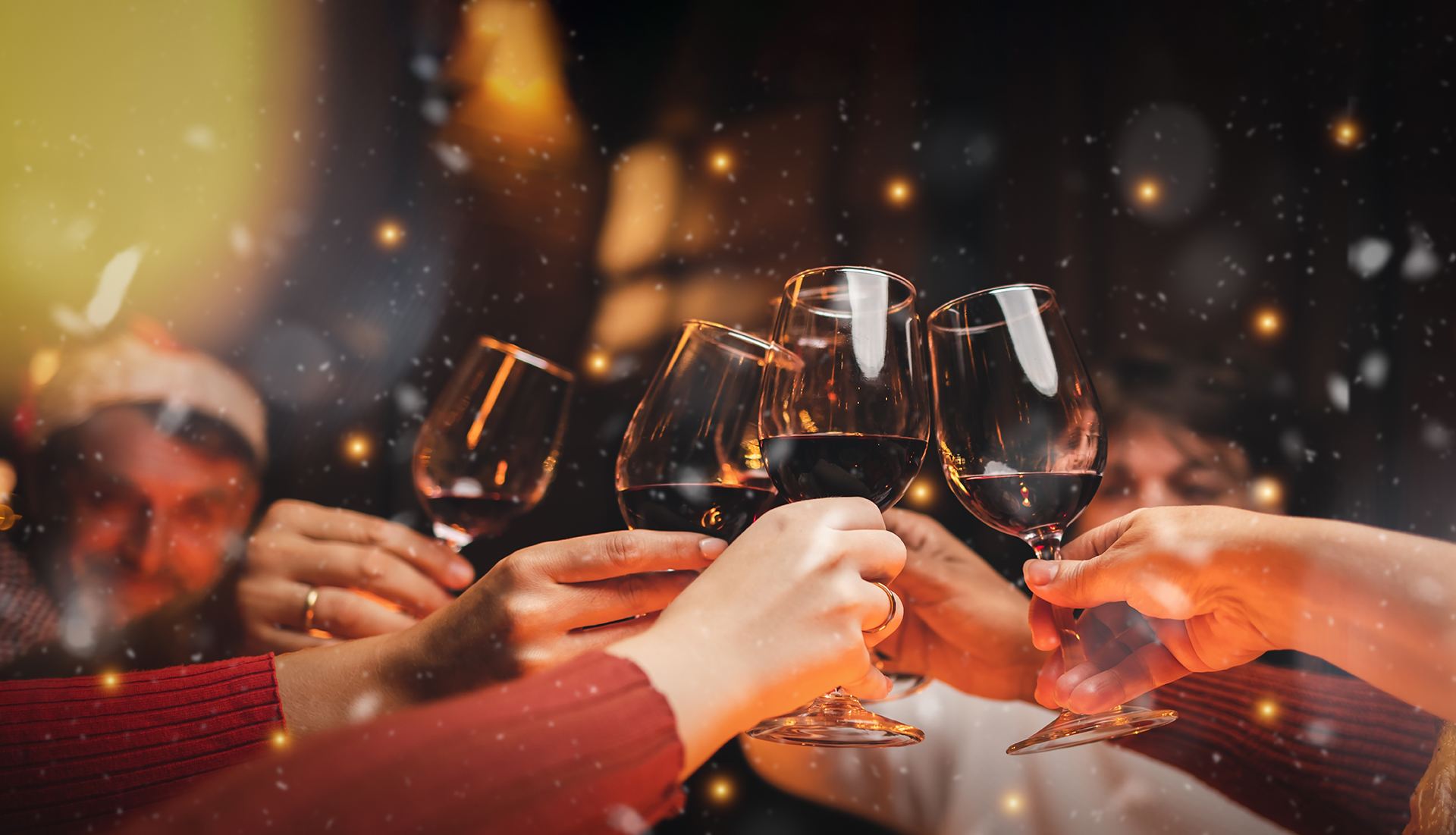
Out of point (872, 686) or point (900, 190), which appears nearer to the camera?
point (872, 686)

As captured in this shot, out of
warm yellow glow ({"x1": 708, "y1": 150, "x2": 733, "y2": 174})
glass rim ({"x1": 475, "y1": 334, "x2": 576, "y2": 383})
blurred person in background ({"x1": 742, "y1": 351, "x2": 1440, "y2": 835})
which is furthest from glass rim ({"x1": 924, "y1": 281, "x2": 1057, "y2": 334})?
warm yellow glow ({"x1": 708, "y1": 150, "x2": 733, "y2": 174})

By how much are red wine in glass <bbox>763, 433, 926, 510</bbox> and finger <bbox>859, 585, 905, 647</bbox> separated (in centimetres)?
8

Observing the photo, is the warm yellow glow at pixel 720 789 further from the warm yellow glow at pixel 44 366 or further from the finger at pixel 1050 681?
the warm yellow glow at pixel 44 366

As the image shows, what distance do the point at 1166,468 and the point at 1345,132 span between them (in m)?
0.57

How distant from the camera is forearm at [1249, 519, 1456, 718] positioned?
0.39 m

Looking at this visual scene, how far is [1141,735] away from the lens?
727mm

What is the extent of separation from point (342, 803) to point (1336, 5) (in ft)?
4.96

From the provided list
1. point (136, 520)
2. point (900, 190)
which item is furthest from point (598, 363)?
point (136, 520)

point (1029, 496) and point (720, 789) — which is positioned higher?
point (1029, 496)

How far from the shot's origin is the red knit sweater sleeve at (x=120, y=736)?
52 cm

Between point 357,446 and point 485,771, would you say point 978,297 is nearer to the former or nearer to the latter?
point 485,771

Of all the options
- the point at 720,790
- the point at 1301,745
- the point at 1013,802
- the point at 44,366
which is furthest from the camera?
the point at 720,790

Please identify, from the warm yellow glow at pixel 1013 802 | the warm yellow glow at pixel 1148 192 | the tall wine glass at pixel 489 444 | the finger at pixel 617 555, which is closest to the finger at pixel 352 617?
the tall wine glass at pixel 489 444

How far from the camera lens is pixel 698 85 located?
4.03 feet
